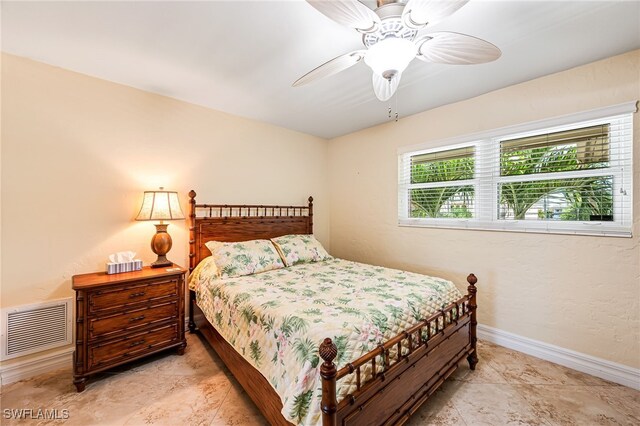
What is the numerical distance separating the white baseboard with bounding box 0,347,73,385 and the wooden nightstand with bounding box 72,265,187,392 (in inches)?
18.4

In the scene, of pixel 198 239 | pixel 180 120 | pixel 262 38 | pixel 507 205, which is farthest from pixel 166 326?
pixel 507 205

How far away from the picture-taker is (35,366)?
2.09 meters

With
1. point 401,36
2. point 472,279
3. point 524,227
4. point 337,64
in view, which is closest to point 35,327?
point 337,64

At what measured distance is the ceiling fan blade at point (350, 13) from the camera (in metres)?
1.17

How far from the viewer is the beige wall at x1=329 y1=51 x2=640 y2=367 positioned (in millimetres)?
2018

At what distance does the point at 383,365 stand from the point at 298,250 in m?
1.85

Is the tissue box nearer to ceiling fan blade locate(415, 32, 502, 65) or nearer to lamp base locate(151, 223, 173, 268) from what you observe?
lamp base locate(151, 223, 173, 268)

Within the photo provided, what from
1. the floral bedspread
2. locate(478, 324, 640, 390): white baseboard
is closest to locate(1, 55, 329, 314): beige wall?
the floral bedspread

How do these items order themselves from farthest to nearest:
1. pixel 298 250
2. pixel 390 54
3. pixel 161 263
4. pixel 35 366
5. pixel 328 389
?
pixel 298 250, pixel 161 263, pixel 35 366, pixel 390 54, pixel 328 389

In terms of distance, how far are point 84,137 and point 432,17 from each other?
109 inches

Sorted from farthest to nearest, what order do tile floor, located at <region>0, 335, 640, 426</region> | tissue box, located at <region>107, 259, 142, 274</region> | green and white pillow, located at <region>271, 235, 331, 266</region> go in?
green and white pillow, located at <region>271, 235, 331, 266</region> → tissue box, located at <region>107, 259, 142, 274</region> → tile floor, located at <region>0, 335, 640, 426</region>

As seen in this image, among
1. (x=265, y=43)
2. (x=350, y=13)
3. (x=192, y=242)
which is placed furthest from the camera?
(x=192, y=242)

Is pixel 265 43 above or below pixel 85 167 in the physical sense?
above

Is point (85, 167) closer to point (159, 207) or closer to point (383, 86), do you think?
point (159, 207)
